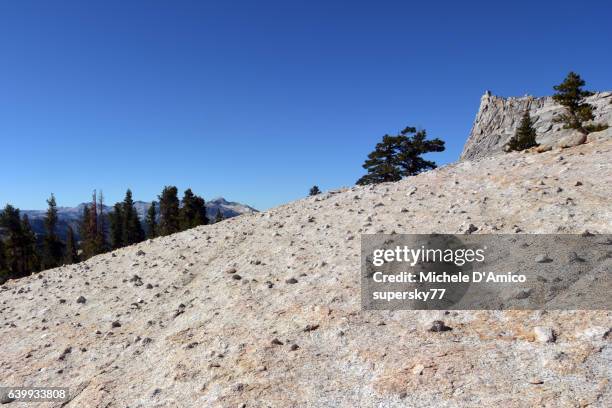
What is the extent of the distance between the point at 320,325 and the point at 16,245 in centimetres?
6340

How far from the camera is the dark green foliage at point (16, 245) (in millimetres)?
54781

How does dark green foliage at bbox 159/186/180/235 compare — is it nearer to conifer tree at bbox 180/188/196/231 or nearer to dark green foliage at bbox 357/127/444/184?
conifer tree at bbox 180/188/196/231

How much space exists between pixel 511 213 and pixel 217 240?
12.1 metres

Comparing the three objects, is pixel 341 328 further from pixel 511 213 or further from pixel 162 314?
pixel 511 213

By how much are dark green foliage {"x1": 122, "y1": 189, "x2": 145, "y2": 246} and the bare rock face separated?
6793 centimetres

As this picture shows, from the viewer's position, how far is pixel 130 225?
8206 centimetres

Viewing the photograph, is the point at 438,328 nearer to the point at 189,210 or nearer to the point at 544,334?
the point at 544,334

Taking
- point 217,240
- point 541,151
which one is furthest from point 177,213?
point 541,151

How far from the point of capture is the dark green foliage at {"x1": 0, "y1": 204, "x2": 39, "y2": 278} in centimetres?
5478

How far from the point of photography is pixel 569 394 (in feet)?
16.6

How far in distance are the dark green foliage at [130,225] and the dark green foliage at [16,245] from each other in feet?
72.9

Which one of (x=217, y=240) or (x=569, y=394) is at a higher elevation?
(x=217, y=240)

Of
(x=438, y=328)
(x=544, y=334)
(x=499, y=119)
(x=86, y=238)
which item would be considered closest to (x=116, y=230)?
(x=86, y=238)

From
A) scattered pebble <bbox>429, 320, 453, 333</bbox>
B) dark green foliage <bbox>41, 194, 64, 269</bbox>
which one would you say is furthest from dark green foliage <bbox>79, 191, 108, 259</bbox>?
Answer: scattered pebble <bbox>429, 320, 453, 333</bbox>
